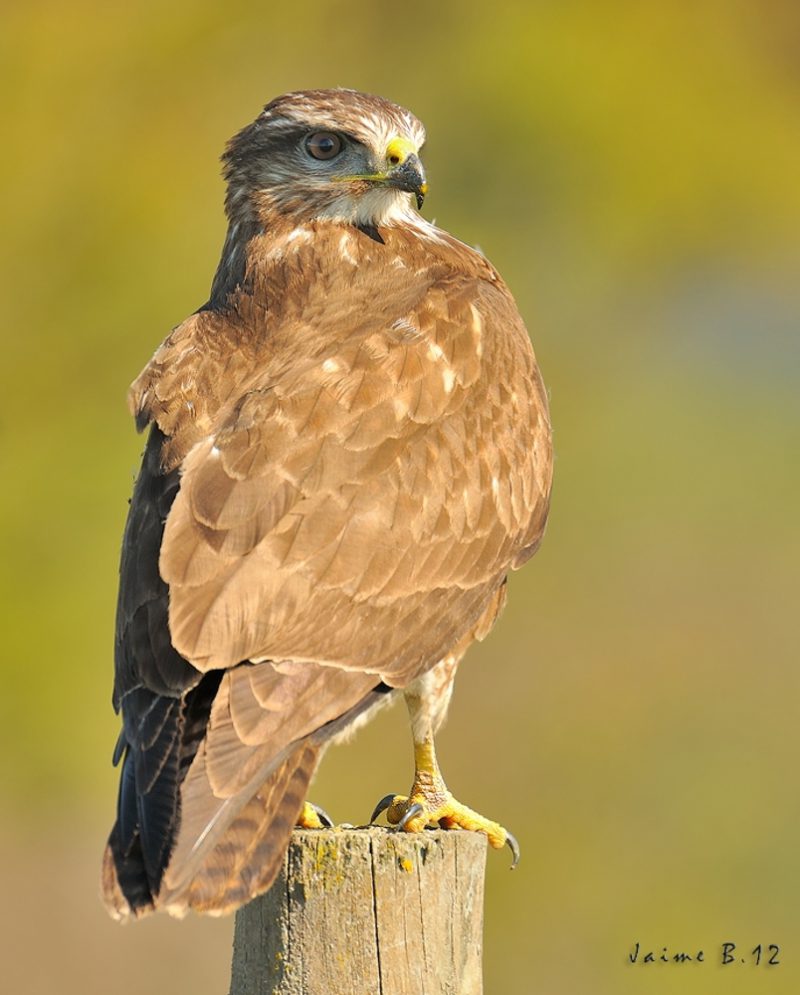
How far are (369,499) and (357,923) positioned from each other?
1.00m

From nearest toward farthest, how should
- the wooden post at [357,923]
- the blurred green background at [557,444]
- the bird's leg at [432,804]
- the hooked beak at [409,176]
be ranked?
the wooden post at [357,923] < the bird's leg at [432,804] < the hooked beak at [409,176] < the blurred green background at [557,444]

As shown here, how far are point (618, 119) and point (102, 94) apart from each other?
370 cm

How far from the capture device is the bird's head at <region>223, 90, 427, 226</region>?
5.09 metres

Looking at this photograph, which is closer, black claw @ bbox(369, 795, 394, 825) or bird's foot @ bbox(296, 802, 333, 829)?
bird's foot @ bbox(296, 802, 333, 829)

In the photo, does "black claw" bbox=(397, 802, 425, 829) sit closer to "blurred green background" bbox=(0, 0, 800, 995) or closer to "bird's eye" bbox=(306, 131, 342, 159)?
"bird's eye" bbox=(306, 131, 342, 159)

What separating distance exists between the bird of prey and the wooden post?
147mm

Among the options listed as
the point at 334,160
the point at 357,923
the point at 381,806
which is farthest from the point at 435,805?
the point at 334,160

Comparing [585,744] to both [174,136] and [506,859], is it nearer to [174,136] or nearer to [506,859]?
[506,859]

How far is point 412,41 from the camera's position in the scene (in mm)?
13445

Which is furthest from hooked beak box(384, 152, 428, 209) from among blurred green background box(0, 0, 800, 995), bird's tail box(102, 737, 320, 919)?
blurred green background box(0, 0, 800, 995)

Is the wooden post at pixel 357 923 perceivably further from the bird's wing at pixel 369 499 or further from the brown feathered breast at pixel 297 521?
the bird's wing at pixel 369 499

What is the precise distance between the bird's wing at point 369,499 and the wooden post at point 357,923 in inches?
17.7

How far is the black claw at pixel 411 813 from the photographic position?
4.69 metres

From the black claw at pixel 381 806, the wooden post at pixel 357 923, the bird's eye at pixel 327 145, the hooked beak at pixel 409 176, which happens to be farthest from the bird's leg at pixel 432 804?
the bird's eye at pixel 327 145
